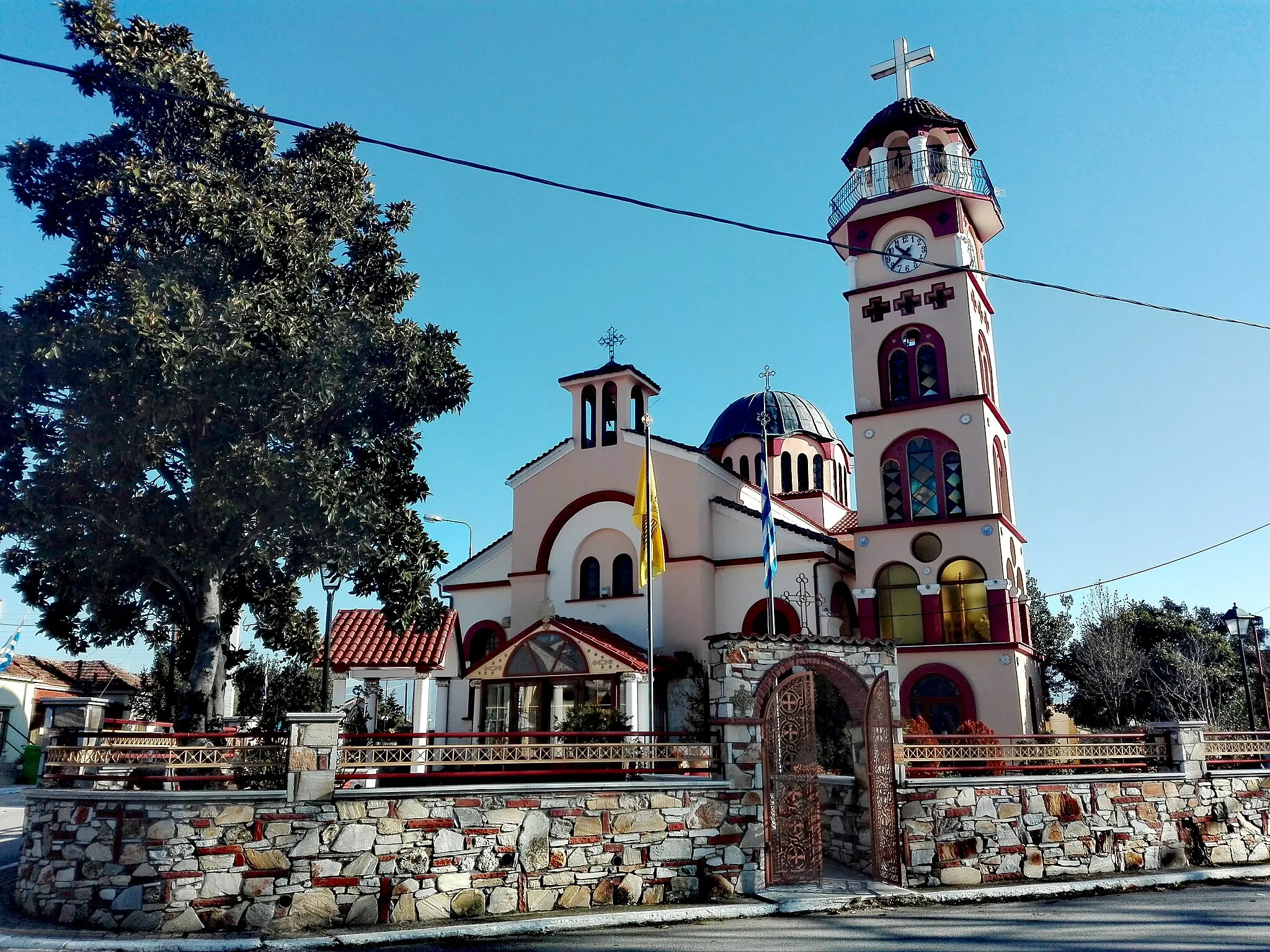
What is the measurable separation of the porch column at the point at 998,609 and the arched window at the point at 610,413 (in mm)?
10514

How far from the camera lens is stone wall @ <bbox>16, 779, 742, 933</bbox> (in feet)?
32.6

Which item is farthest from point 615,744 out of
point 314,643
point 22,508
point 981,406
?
point 981,406

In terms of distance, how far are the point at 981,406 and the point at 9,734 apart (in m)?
36.3

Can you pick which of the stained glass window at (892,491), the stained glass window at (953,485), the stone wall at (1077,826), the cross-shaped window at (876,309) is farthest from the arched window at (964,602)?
the stone wall at (1077,826)

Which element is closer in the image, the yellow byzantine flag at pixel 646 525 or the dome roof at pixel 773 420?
the yellow byzantine flag at pixel 646 525

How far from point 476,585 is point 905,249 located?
15.7 meters

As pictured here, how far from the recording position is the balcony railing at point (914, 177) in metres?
25.1

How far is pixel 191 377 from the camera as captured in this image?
531 inches

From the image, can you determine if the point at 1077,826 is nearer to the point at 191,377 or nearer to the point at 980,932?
the point at 980,932

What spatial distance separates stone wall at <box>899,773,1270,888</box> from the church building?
8310mm

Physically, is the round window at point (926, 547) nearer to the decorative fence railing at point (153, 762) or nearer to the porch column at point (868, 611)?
the porch column at point (868, 611)

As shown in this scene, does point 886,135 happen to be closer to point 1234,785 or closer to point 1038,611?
point 1234,785

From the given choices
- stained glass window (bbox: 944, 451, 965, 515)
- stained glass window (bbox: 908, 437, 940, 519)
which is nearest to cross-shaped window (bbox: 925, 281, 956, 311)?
stained glass window (bbox: 908, 437, 940, 519)

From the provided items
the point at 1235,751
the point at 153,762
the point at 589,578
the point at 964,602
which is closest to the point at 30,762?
the point at 589,578
